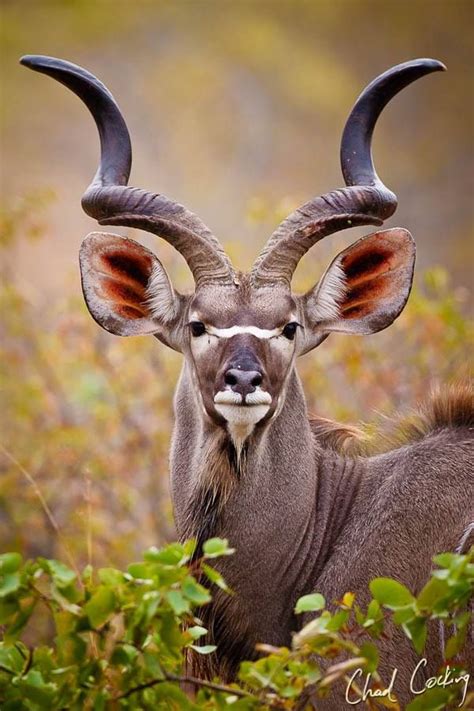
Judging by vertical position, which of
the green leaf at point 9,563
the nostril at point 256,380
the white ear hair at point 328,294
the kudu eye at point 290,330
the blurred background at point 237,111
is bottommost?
the green leaf at point 9,563

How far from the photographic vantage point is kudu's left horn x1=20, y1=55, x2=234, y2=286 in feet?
18.7

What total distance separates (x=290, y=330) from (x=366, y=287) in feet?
1.90

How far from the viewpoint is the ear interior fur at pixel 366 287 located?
5879 mm

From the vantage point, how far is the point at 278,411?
18.0ft

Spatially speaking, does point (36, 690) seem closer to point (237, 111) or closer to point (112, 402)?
point (112, 402)

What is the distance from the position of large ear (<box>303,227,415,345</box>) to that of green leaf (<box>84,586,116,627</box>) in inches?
89.8


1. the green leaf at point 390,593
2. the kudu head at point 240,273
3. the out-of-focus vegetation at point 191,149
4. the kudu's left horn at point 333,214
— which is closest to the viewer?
the green leaf at point 390,593

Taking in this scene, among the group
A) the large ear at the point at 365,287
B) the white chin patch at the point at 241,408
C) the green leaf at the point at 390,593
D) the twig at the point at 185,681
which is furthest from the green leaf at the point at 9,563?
the large ear at the point at 365,287

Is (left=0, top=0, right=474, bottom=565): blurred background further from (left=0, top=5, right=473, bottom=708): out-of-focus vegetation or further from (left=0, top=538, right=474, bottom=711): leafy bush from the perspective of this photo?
(left=0, top=538, right=474, bottom=711): leafy bush

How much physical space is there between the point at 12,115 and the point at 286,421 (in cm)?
1725

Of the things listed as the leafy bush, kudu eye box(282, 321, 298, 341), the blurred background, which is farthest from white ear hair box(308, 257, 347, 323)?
the blurred background

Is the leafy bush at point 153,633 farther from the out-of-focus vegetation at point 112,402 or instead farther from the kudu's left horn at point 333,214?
the out-of-focus vegetation at point 112,402

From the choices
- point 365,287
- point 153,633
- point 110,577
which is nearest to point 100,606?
point 110,577

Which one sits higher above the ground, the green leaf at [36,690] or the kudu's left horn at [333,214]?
the kudu's left horn at [333,214]
